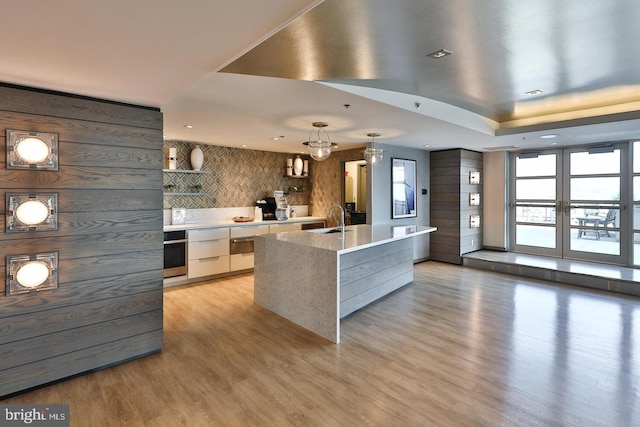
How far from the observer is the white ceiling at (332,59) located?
1.47 metres

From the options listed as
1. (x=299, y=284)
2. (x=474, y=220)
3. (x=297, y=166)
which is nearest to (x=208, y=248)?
(x=299, y=284)

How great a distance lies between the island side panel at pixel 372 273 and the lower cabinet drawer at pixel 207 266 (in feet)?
8.19

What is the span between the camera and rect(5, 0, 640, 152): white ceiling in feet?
4.82

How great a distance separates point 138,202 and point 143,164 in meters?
0.33

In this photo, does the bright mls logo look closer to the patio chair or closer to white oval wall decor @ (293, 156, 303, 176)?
white oval wall decor @ (293, 156, 303, 176)

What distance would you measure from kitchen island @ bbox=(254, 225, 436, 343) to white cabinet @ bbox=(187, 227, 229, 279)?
1.40 m

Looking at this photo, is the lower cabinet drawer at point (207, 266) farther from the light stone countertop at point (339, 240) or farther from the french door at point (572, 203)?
the french door at point (572, 203)

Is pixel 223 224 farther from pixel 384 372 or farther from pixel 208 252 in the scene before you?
pixel 384 372

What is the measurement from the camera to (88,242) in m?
2.56

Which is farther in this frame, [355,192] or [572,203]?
[355,192]

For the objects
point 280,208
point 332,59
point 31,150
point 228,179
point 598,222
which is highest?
point 332,59

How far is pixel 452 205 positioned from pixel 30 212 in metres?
6.38

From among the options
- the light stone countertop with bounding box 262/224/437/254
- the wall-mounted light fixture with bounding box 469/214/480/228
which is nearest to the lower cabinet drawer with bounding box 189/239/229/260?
the light stone countertop with bounding box 262/224/437/254

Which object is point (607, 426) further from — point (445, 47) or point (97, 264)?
point (97, 264)
